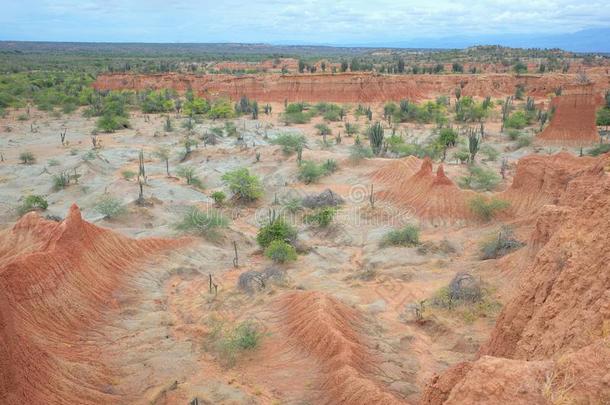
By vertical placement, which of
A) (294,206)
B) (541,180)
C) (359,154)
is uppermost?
(541,180)

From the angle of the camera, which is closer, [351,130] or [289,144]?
[289,144]

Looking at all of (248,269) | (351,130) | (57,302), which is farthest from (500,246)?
(351,130)

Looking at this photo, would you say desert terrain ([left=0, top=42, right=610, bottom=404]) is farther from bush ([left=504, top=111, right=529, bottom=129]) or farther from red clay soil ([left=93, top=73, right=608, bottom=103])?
red clay soil ([left=93, top=73, right=608, bottom=103])

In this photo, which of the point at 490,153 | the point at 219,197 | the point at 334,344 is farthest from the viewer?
the point at 490,153

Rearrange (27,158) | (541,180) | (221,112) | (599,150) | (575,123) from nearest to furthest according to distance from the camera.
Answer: (541,180)
(599,150)
(27,158)
(575,123)
(221,112)

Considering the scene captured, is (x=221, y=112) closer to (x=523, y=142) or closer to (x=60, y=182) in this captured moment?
(x=60, y=182)

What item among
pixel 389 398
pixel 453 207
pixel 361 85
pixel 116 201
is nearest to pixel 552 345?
pixel 389 398

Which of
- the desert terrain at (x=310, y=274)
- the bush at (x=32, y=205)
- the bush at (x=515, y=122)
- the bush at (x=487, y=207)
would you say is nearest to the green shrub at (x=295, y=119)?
the desert terrain at (x=310, y=274)
